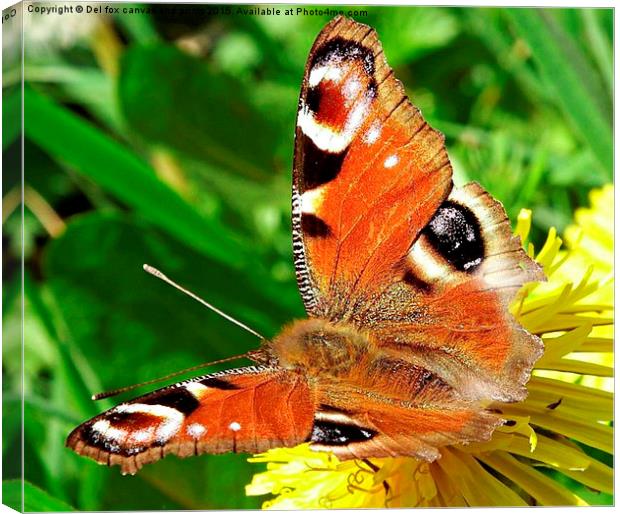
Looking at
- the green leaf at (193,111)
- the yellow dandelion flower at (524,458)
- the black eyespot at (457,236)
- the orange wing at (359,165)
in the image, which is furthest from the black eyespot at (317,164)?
the green leaf at (193,111)

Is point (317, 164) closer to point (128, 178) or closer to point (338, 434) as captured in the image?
point (338, 434)

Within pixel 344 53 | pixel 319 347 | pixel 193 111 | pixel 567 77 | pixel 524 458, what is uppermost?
pixel 193 111

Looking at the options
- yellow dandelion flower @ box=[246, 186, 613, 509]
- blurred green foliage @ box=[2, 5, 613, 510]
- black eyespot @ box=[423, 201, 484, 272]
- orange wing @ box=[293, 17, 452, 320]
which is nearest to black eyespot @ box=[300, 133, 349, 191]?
orange wing @ box=[293, 17, 452, 320]

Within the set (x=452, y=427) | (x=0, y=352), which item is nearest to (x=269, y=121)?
(x=0, y=352)

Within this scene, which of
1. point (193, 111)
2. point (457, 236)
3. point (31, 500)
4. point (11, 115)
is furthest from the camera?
point (193, 111)

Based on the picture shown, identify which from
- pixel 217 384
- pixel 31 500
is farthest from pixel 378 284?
pixel 31 500

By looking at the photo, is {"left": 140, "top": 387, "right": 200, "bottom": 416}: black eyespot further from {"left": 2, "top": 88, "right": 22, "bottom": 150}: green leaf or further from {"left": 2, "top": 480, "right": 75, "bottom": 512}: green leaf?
{"left": 2, "top": 88, "right": 22, "bottom": 150}: green leaf

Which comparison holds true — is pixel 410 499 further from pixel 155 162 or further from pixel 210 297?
pixel 155 162
